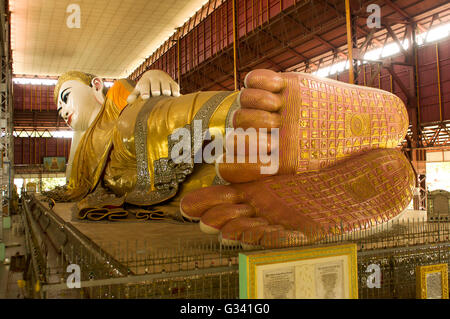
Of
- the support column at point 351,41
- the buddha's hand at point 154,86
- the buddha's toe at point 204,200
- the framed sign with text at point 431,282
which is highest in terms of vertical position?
the support column at point 351,41

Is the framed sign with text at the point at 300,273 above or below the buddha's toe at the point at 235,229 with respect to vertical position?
below

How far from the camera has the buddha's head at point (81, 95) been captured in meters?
6.23

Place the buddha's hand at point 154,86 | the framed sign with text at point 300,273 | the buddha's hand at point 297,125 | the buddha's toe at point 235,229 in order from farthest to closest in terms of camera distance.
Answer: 1. the buddha's hand at point 154,86
2. the buddha's hand at point 297,125
3. the buddha's toe at point 235,229
4. the framed sign with text at point 300,273

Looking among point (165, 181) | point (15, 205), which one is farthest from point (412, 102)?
point (15, 205)

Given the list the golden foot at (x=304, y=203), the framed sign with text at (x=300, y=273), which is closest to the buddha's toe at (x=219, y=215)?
the golden foot at (x=304, y=203)

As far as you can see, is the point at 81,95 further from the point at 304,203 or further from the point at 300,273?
the point at 300,273

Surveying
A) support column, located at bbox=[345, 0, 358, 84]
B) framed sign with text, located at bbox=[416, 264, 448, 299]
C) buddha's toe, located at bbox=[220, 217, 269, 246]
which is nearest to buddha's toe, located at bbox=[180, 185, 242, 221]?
buddha's toe, located at bbox=[220, 217, 269, 246]

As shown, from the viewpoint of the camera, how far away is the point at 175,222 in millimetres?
3424

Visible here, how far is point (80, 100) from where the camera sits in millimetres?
6258

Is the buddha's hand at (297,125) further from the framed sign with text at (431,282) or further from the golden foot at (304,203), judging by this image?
the framed sign with text at (431,282)

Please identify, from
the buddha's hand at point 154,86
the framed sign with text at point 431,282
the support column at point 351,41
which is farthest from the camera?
the support column at point 351,41

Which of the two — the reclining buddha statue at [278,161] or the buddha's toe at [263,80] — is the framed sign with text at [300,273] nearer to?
the reclining buddha statue at [278,161]

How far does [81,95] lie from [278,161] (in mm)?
4696

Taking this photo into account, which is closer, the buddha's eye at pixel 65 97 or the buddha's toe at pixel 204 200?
the buddha's toe at pixel 204 200
